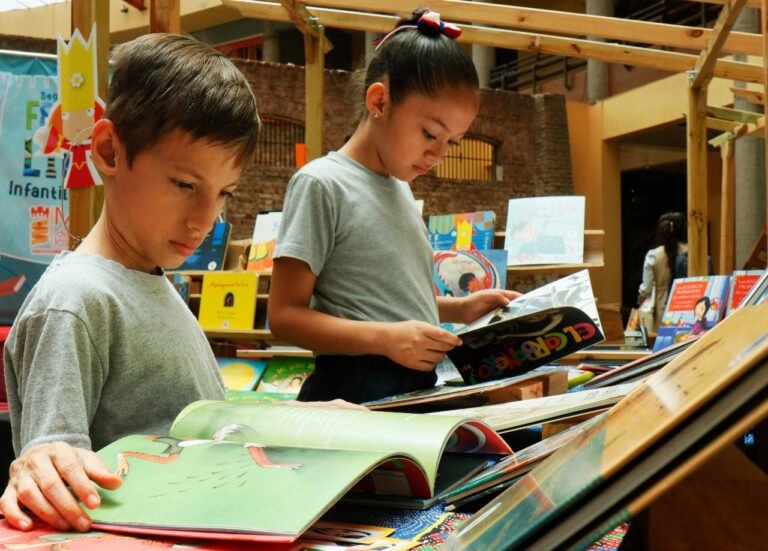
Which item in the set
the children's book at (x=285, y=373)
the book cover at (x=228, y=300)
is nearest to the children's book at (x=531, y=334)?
the children's book at (x=285, y=373)

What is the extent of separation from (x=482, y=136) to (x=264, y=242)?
28.3ft

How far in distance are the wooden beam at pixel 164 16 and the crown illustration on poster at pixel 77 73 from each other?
0.25 m

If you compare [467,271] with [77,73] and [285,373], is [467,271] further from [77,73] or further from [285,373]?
[77,73]

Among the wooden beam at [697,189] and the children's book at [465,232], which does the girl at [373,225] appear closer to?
the children's book at [465,232]

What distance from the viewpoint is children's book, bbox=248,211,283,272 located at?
12.1 ft

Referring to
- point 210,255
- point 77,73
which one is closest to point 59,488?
point 77,73

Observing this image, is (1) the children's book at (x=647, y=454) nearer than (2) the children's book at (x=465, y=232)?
Yes

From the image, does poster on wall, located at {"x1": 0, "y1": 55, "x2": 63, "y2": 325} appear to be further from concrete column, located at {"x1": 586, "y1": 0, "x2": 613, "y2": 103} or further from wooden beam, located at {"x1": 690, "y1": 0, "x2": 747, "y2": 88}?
concrete column, located at {"x1": 586, "y1": 0, "x2": 613, "y2": 103}

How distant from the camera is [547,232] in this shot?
3.35 metres

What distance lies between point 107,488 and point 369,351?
0.69 m

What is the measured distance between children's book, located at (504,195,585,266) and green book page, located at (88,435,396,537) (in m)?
2.84

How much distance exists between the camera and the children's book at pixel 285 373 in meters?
2.93

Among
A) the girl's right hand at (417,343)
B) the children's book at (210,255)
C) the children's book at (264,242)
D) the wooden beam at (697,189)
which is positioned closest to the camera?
the girl's right hand at (417,343)

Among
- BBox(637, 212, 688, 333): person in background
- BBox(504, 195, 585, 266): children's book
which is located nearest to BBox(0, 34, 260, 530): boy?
BBox(504, 195, 585, 266): children's book
